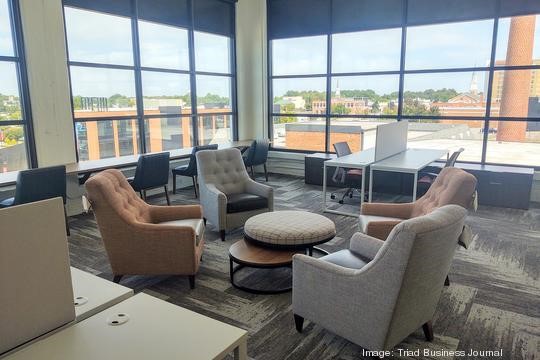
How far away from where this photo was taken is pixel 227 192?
14.6 feet

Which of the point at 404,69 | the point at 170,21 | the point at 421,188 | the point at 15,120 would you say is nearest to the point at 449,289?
the point at 421,188

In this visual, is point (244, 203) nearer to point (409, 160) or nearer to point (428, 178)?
point (409, 160)

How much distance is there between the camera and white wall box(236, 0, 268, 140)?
25.0ft

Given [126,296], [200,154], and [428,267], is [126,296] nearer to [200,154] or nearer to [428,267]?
[428,267]

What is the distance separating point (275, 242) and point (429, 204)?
1.34 metres

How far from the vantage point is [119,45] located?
227 inches

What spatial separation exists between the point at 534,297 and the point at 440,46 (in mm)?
4404

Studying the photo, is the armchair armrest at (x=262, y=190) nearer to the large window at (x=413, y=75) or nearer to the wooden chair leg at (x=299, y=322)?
the wooden chair leg at (x=299, y=322)

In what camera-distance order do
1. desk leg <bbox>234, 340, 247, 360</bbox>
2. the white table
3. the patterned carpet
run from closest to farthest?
desk leg <bbox>234, 340, 247, 360</bbox>
the patterned carpet
the white table

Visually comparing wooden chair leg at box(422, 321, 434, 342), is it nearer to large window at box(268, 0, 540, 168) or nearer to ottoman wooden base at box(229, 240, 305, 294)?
ottoman wooden base at box(229, 240, 305, 294)

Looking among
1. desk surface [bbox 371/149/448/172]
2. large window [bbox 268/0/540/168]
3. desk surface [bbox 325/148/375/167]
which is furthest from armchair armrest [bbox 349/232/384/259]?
large window [bbox 268/0/540/168]

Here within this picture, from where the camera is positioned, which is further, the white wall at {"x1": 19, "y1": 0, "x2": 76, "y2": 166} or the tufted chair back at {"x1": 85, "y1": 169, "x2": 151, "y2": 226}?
the white wall at {"x1": 19, "y1": 0, "x2": 76, "y2": 166}

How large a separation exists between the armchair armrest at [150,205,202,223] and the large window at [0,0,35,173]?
243 centimetres

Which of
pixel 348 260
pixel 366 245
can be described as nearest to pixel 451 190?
pixel 366 245
